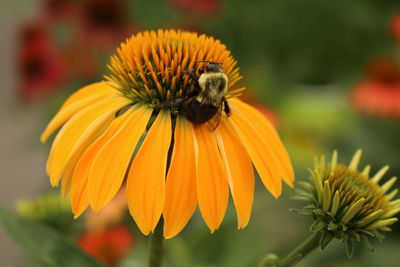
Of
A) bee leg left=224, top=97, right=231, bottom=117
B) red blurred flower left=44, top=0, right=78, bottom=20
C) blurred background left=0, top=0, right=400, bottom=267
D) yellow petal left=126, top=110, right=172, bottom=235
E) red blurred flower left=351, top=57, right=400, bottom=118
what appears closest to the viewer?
yellow petal left=126, top=110, right=172, bottom=235

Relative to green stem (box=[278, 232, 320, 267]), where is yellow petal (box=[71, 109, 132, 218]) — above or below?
above

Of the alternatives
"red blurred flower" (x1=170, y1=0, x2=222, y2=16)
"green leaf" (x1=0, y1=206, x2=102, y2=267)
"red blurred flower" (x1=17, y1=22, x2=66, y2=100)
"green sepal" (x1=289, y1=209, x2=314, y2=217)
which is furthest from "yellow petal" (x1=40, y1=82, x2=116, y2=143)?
"red blurred flower" (x1=170, y1=0, x2=222, y2=16)

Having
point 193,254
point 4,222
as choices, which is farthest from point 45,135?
point 193,254

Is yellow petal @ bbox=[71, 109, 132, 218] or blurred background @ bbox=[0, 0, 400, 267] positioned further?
blurred background @ bbox=[0, 0, 400, 267]

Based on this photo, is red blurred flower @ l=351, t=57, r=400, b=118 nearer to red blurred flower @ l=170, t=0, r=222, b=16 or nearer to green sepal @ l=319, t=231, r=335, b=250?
red blurred flower @ l=170, t=0, r=222, b=16

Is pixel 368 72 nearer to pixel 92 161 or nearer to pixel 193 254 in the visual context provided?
pixel 193 254

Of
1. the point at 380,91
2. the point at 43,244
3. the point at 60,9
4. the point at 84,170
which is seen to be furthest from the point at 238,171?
the point at 60,9
